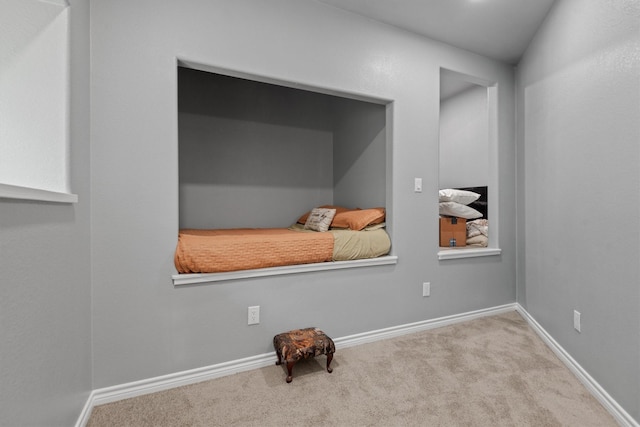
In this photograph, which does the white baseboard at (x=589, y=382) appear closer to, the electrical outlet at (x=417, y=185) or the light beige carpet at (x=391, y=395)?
the light beige carpet at (x=391, y=395)

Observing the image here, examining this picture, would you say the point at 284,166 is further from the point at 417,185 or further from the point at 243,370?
the point at 243,370

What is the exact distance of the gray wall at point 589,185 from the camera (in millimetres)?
1469

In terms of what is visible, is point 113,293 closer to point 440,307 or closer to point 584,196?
point 440,307

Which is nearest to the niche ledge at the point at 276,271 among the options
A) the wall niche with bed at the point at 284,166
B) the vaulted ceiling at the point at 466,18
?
the wall niche with bed at the point at 284,166

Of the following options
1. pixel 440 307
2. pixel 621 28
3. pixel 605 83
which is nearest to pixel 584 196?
pixel 605 83

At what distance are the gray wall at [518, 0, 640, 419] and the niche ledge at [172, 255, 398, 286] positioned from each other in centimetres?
116

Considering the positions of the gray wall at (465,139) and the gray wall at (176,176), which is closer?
the gray wall at (176,176)

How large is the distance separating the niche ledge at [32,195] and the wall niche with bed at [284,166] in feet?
3.95

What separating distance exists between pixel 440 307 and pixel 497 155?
4.93 ft

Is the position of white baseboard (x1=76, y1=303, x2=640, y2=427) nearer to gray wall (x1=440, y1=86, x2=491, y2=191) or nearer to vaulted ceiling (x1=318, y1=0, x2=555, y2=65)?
gray wall (x1=440, y1=86, x2=491, y2=191)

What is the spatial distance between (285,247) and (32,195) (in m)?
1.28

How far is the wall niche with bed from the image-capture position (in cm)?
246

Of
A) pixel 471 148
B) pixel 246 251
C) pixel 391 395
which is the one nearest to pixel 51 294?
pixel 246 251

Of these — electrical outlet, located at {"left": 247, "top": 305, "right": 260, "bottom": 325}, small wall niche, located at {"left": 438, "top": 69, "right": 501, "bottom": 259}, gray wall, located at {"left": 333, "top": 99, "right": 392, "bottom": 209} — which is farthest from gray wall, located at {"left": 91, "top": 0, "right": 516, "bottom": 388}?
small wall niche, located at {"left": 438, "top": 69, "right": 501, "bottom": 259}
